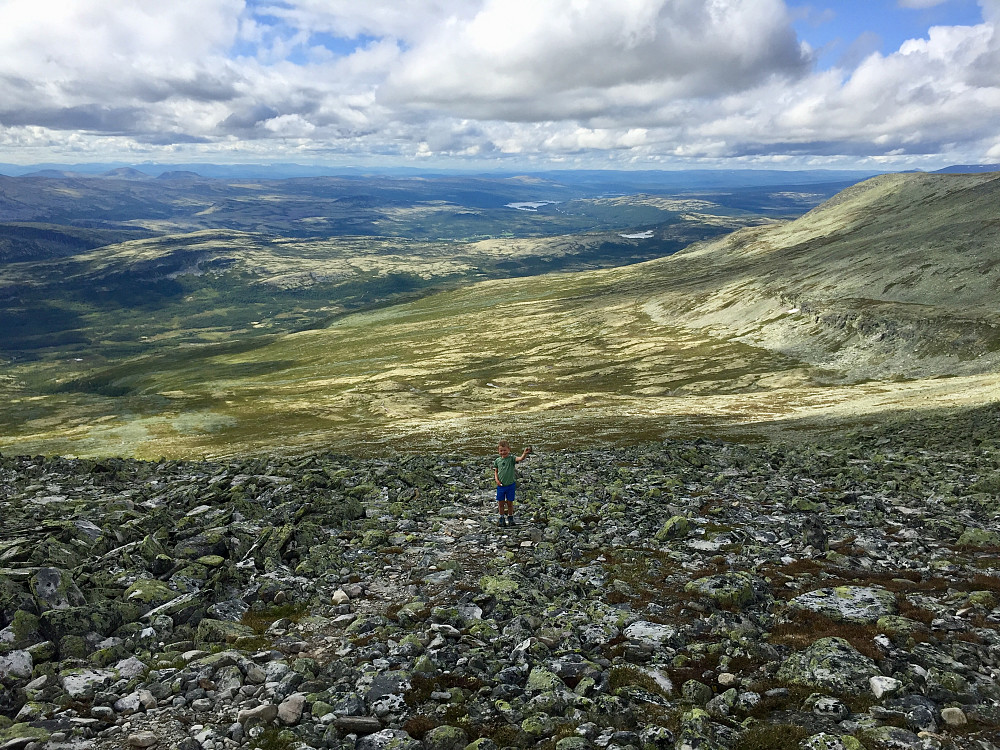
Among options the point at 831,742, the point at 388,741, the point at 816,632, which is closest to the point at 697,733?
the point at 831,742

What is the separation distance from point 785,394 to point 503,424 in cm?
5037

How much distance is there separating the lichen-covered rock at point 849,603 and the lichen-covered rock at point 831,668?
231 cm

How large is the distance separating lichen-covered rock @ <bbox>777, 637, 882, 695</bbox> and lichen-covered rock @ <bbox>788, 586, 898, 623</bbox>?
2306mm

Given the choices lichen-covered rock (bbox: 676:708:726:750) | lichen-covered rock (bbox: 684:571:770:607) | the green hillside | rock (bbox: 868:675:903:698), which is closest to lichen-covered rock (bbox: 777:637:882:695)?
rock (bbox: 868:675:903:698)

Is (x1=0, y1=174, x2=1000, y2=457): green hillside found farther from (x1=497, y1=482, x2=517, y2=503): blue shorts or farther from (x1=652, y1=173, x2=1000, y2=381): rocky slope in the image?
(x1=497, y1=482, x2=517, y2=503): blue shorts

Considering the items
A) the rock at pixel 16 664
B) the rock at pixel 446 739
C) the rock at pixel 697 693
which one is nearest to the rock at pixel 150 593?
the rock at pixel 16 664

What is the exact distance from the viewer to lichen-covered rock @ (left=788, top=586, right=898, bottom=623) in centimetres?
1441

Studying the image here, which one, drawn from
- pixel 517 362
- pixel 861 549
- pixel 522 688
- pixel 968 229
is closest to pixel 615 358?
pixel 517 362

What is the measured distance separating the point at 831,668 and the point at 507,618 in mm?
7887

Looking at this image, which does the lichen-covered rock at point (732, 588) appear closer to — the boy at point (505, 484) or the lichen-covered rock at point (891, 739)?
the lichen-covered rock at point (891, 739)

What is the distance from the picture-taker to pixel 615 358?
154 meters

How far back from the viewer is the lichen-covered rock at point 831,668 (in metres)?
11.2

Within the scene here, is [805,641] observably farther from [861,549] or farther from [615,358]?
[615,358]

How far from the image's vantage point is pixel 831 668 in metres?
11.7
